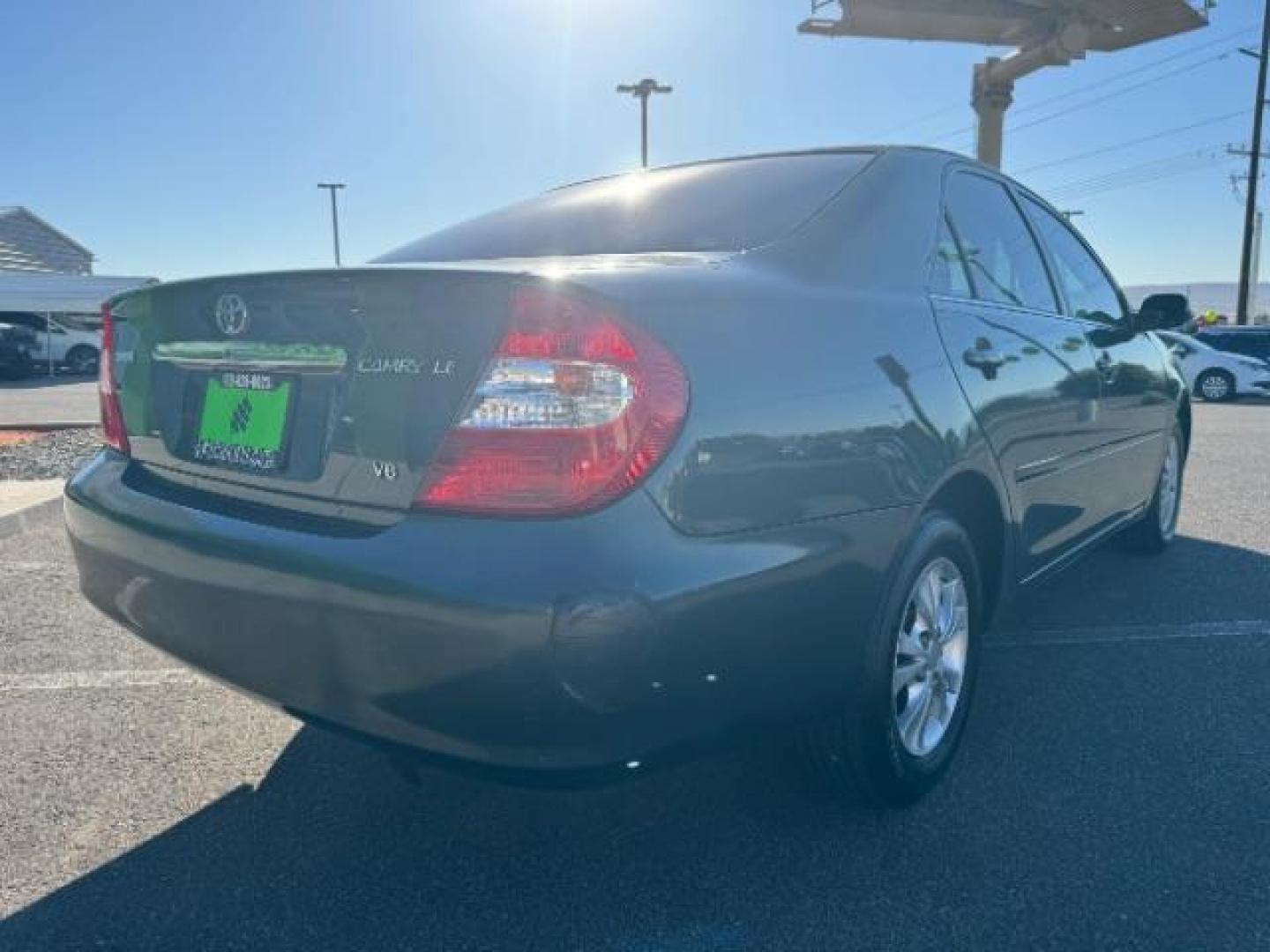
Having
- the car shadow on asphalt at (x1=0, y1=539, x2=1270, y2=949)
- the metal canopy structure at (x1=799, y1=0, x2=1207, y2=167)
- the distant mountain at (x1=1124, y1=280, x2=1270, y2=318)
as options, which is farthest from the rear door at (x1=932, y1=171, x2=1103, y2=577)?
the distant mountain at (x1=1124, y1=280, x2=1270, y2=318)

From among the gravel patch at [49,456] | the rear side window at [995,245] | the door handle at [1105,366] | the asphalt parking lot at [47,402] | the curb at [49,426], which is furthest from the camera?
the asphalt parking lot at [47,402]

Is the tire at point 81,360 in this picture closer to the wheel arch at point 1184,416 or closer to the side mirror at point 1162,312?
the wheel arch at point 1184,416

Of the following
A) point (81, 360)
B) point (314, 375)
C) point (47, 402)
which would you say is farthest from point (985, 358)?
point (81, 360)

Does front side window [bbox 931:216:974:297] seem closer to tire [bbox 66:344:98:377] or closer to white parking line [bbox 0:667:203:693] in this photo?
white parking line [bbox 0:667:203:693]

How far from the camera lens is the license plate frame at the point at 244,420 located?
75.0 inches

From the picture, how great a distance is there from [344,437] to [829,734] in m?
1.22

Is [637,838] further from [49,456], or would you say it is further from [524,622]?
[49,456]

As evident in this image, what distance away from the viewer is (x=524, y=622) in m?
1.53

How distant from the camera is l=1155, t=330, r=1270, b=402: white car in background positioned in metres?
18.0

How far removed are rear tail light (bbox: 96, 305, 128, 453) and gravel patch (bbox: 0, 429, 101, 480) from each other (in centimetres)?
447

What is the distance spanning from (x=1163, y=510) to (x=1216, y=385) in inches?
633

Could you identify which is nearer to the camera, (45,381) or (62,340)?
(45,381)

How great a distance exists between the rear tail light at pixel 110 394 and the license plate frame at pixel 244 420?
36cm

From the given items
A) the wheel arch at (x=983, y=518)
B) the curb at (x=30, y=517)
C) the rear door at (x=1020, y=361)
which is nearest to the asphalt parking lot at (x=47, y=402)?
the curb at (x=30, y=517)
